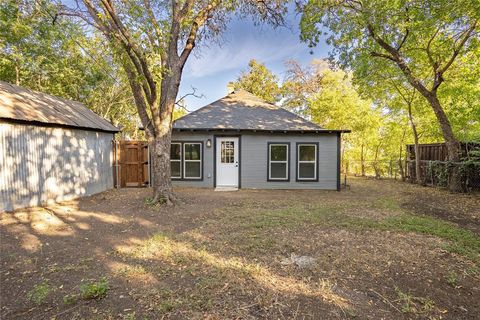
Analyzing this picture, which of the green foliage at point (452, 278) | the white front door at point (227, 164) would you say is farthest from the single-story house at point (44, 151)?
the green foliage at point (452, 278)

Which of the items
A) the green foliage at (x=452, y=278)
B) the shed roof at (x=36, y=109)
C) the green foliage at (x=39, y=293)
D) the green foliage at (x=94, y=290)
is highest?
the shed roof at (x=36, y=109)

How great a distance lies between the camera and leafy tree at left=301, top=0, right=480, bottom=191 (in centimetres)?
739

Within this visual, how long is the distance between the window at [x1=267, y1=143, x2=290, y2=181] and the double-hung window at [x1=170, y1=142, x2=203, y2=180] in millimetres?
2914

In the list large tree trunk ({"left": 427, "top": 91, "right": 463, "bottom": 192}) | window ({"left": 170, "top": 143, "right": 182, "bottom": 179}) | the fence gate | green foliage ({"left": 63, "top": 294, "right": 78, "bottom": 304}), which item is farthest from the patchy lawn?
the fence gate

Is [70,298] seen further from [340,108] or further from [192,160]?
[340,108]

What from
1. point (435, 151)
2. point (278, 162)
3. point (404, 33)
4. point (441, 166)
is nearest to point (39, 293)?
point (278, 162)

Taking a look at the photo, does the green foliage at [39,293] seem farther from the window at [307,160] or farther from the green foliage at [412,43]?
the green foliage at [412,43]

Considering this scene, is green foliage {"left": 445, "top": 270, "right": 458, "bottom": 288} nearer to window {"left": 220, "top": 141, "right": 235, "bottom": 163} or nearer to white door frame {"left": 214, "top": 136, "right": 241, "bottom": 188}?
white door frame {"left": 214, "top": 136, "right": 241, "bottom": 188}

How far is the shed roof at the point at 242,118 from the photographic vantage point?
963cm

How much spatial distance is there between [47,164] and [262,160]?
23.6 feet

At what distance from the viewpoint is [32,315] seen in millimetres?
2277

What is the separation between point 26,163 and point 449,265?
9.18 metres

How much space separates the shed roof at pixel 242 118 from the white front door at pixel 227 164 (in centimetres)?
84

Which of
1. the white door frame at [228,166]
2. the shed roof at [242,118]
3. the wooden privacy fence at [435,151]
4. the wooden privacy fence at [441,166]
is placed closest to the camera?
the wooden privacy fence at [441,166]
